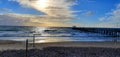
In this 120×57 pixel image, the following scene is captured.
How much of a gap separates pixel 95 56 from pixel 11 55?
4731 millimetres

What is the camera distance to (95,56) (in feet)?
42.7

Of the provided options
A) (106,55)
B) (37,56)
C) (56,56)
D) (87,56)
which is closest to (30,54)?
(37,56)

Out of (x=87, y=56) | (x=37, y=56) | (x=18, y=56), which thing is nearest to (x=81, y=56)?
(x=87, y=56)

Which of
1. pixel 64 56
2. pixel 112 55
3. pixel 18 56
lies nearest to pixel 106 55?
pixel 112 55

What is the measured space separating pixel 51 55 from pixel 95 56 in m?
2.49

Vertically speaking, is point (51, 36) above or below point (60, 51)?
above

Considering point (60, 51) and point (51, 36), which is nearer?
point (60, 51)

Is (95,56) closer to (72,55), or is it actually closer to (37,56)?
(72,55)

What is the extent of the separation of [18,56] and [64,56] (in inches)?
100

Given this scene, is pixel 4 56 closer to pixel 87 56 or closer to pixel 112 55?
pixel 87 56

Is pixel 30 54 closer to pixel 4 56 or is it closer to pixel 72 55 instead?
pixel 4 56

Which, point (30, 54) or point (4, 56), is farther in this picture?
point (30, 54)

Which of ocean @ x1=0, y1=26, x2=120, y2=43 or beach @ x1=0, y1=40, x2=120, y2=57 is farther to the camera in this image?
ocean @ x1=0, y1=26, x2=120, y2=43

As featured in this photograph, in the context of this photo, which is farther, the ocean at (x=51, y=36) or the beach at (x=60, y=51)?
the ocean at (x=51, y=36)
